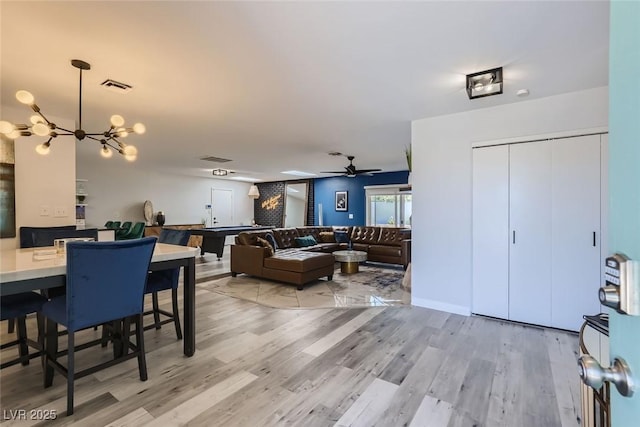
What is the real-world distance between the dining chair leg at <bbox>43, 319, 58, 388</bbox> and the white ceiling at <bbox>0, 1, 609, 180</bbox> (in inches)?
78.3

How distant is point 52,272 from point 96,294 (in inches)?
10.9

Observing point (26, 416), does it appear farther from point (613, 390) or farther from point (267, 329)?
point (613, 390)

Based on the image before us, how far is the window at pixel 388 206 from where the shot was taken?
8.55 m

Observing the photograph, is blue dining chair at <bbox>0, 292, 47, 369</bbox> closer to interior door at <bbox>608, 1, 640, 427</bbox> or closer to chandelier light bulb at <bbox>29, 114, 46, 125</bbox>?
chandelier light bulb at <bbox>29, 114, 46, 125</bbox>

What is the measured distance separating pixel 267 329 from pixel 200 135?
3.19 metres

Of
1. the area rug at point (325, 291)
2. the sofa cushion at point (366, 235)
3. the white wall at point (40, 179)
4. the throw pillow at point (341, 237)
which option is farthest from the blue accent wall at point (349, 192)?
the white wall at point (40, 179)

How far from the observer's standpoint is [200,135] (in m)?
4.70

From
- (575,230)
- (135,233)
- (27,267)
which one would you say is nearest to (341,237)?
(135,233)

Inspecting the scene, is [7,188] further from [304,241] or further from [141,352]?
[304,241]

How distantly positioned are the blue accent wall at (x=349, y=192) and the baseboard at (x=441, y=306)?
17.2 ft

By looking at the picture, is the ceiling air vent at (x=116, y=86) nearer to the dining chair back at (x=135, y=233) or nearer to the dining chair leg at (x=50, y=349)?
the dining chair leg at (x=50, y=349)

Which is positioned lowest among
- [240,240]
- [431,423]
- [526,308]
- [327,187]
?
[431,423]

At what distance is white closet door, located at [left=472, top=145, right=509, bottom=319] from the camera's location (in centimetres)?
335

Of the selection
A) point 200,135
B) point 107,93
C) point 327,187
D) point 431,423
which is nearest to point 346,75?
point 107,93
